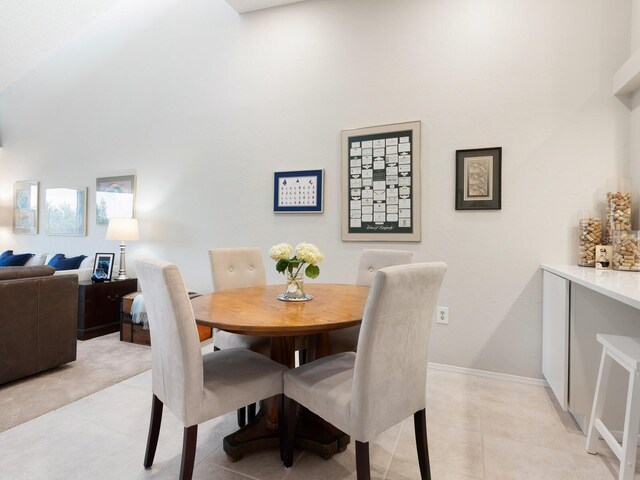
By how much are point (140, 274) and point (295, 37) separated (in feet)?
8.82

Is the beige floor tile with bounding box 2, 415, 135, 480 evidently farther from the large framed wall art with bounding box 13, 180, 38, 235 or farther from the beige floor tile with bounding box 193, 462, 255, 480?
the large framed wall art with bounding box 13, 180, 38, 235

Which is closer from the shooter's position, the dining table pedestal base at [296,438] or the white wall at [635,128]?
the dining table pedestal base at [296,438]

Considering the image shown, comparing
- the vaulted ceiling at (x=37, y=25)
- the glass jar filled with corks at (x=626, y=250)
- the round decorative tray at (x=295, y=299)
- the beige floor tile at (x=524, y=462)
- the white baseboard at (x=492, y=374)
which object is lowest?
the beige floor tile at (x=524, y=462)

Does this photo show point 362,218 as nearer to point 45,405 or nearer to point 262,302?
point 262,302

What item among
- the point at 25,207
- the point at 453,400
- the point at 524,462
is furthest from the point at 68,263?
the point at 524,462

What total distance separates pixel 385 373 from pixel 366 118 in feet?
7.35

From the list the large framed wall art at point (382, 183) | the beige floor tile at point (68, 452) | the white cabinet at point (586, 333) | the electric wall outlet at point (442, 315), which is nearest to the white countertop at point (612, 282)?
the white cabinet at point (586, 333)

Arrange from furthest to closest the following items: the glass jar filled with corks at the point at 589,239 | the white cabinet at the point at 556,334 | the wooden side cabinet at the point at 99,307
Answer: the wooden side cabinet at the point at 99,307 → the glass jar filled with corks at the point at 589,239 → the white cabinet at the point at 556,334

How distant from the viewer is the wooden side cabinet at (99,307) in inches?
133

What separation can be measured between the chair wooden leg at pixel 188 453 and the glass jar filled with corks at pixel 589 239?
7.88 ft

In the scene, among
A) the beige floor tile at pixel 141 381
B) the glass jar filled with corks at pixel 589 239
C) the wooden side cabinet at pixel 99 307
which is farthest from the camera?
the wooden side cabinet at pixel 99 307

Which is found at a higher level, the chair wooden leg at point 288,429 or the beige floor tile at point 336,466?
the chair wooden leg at point 288,429

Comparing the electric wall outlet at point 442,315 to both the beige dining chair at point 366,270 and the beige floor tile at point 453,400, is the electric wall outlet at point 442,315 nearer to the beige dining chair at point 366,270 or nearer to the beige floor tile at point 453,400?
the beige floor tile at point 453,400

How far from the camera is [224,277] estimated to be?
2.32m
